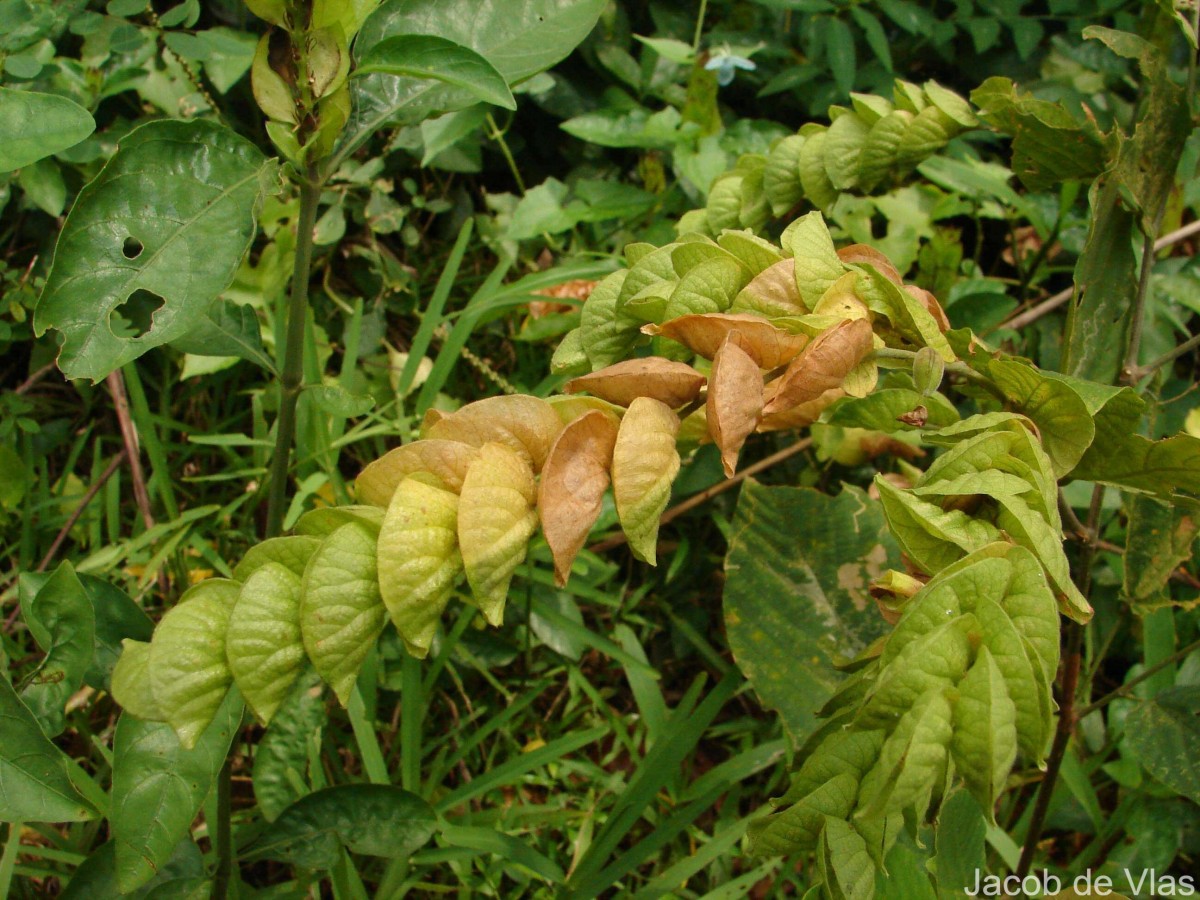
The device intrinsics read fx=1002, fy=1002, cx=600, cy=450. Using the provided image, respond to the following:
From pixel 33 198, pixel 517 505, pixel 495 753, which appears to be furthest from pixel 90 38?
pixel 517 505

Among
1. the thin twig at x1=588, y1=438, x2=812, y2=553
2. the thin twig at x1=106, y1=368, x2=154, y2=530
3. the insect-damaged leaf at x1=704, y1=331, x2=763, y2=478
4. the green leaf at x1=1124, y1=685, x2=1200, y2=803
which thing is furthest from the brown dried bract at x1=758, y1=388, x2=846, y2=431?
the thin twig at x1=106, y1=368, x2=154, y2=530

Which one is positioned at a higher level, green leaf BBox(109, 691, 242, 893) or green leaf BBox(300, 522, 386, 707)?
green leaf BBox(300, 522, 386, 707)

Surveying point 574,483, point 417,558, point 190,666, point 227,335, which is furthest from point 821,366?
point 227,335

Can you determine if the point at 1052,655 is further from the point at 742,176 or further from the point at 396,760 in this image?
the point at 396,760

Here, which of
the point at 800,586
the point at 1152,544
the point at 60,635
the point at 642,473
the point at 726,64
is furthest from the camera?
the point at 726,64

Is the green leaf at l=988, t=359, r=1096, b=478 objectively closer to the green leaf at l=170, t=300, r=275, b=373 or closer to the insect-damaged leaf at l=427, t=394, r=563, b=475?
the insect-damaged leaf at l=427, t=394, r=563, b=475

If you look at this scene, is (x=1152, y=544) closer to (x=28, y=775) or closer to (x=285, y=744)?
(x=285, y=744)

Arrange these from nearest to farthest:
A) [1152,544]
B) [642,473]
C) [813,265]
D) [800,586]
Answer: [642,473], [813,265], [1152,544], [800,586]

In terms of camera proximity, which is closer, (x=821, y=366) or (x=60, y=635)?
(x=821, y=366)
